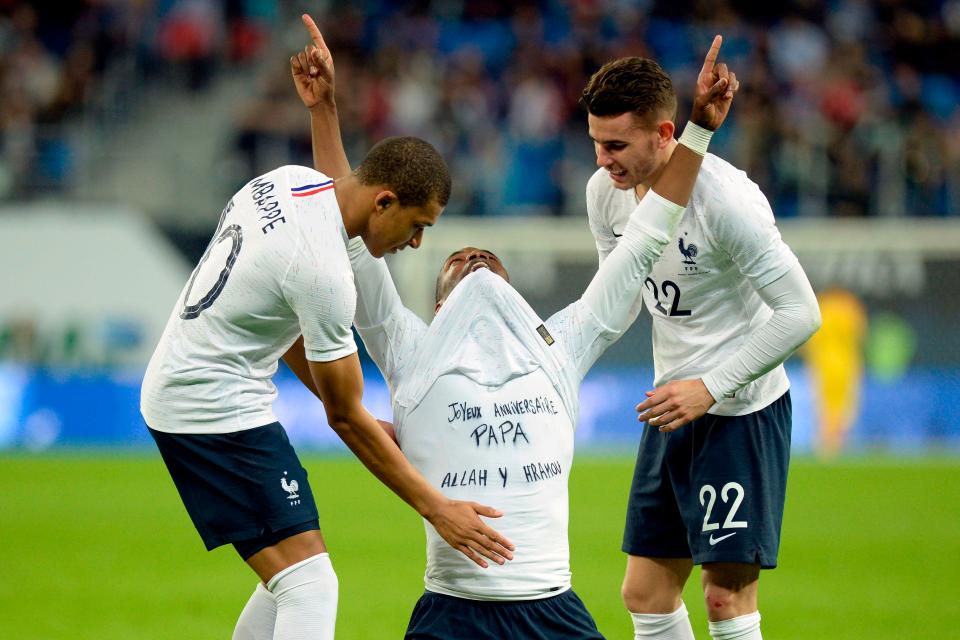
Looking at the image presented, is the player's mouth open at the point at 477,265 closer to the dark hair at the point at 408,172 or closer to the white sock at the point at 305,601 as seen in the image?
the dark hair at the point at 408,172

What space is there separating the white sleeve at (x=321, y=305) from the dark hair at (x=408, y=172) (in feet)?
1.10

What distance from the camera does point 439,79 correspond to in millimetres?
17891

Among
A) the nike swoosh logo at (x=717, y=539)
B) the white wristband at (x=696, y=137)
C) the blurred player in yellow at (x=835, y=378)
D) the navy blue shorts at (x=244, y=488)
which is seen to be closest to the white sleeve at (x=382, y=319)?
the navy blue shorts at (x=244, y=488)

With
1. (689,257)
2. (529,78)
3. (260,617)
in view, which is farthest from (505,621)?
(529,78)

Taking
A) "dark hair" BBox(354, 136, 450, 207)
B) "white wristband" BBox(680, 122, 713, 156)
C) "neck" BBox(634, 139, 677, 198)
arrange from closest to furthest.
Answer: "dark hair" BBox(354, 136, 450, 207), "white wristband" BBox(680, 122, 713, 156), "neck" BBox(634, 139, 677, 198)

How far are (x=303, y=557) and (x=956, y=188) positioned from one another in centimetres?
1382

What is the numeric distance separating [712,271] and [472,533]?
1.42 metres

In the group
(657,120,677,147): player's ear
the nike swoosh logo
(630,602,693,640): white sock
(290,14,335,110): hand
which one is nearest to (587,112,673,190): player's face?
(657,120,677,147): player's ear

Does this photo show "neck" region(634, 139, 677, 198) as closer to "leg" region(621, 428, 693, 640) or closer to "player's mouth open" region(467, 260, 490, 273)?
"player's mouth open" region(467, 260, 490, 273)

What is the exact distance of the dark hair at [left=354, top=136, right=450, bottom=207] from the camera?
410 cm

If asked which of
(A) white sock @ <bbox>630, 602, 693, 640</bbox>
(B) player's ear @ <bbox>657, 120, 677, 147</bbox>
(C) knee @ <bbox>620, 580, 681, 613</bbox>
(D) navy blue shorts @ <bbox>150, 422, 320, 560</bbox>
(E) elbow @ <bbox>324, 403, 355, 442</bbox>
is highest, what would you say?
(B) player's ear @ <bbox>657, 120, 677, 147</bbox>

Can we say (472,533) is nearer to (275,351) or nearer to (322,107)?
(275,351)

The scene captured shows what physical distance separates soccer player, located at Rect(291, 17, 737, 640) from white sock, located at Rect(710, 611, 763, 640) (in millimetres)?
794

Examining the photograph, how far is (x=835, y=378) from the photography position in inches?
579
